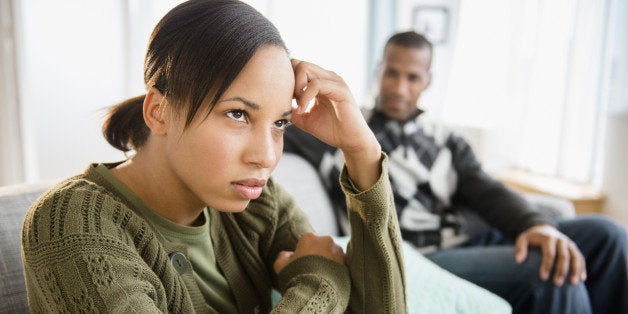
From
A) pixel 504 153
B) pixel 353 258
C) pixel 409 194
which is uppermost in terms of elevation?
pixel 353 258

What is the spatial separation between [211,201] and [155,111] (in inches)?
6.7

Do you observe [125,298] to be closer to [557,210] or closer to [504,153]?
[557,210]

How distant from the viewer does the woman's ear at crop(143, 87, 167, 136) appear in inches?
35.3

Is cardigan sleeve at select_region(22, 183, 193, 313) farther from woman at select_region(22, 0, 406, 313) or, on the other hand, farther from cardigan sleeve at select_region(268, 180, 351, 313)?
cardigan sleeve at select_region(268, 180, 351, 313)

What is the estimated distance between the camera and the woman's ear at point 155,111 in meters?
0.90

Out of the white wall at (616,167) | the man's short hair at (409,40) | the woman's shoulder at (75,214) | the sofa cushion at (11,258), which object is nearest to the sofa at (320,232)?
the sofa cushion at (11,258)

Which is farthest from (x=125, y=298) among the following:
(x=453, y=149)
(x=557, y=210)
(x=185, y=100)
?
(x=557, y=210)

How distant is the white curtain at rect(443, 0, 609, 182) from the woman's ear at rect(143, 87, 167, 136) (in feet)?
9.45

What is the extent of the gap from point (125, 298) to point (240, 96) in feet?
1.10

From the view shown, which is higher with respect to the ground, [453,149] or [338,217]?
[453,149]

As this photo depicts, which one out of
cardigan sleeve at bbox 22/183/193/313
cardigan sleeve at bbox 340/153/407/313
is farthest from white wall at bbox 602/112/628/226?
cardigan sleeve at bbox 22/183/193/313

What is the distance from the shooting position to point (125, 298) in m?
0.74

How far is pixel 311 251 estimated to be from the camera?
108 cm

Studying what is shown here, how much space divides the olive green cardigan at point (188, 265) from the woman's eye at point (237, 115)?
0.21m
